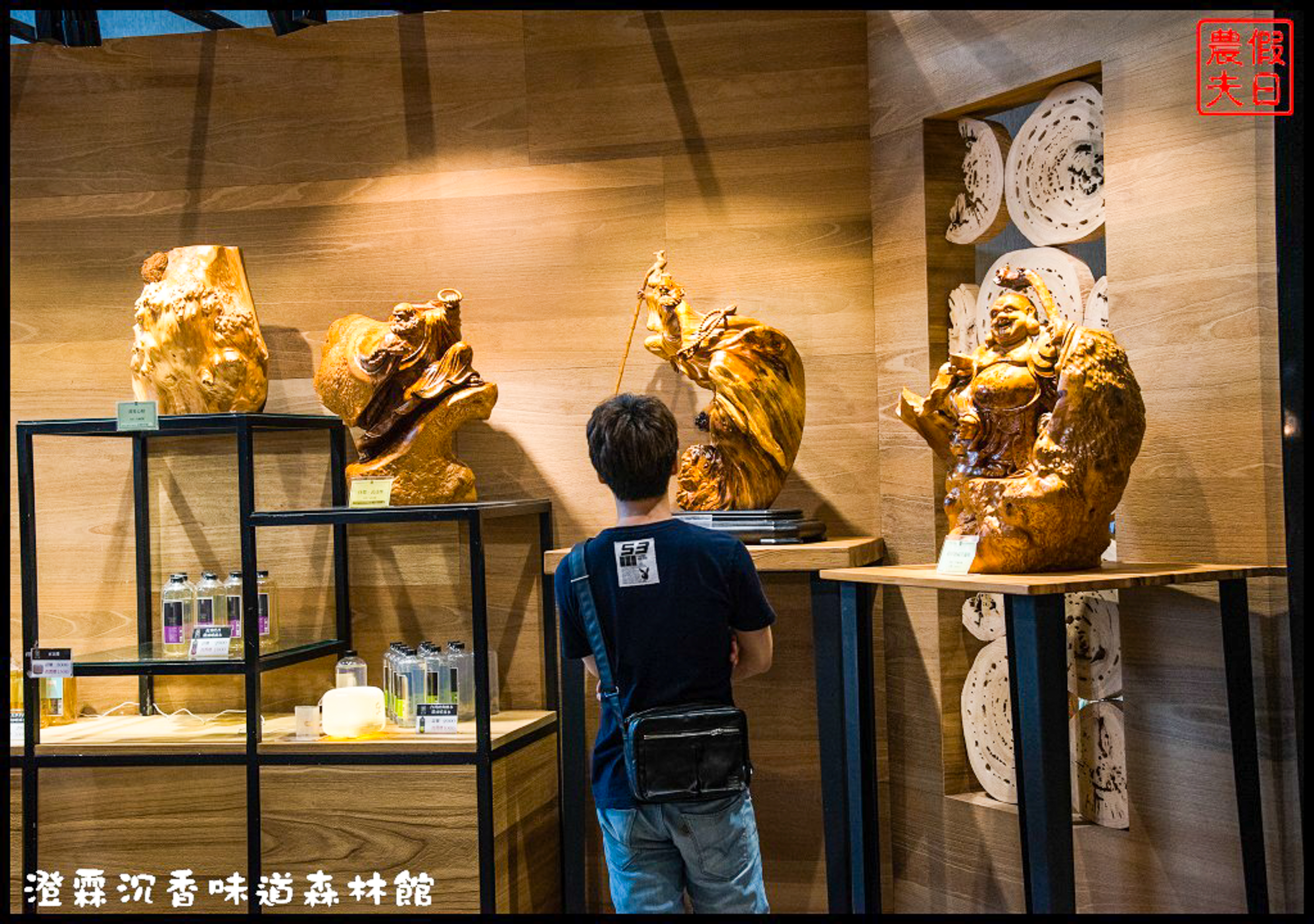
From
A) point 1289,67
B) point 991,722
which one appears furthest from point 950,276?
point 991,722

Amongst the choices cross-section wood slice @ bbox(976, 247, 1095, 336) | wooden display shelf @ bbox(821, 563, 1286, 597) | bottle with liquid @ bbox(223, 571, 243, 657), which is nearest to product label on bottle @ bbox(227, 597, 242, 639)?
bottle with liquid @ bbox(223, 571, 243, 657)

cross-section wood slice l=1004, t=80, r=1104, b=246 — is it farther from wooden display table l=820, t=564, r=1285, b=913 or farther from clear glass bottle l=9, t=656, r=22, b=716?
clear glass bottle l=9, t=656, r=22, b=716

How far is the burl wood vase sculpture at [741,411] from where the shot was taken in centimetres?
295

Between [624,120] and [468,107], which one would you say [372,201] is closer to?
[468,107]

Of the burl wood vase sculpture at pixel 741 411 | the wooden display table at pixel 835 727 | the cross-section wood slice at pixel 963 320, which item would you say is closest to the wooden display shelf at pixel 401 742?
the wooden display table at pixel 835 727

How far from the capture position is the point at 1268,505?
2.46 metres

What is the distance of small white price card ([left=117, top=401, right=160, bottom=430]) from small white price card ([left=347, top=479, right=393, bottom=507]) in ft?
1.58

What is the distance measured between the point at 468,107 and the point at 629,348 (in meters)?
0.75

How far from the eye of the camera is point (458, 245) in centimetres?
340

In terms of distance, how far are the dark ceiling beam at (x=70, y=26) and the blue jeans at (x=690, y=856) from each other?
2320mm

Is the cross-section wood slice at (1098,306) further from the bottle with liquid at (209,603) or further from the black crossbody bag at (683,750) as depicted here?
the bottle with liquid at (209,603)

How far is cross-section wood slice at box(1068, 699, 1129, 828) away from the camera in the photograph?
9.09 feet

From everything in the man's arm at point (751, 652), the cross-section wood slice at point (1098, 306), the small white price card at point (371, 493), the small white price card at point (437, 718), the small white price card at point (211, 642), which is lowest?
the small white price card at point (437, 718)

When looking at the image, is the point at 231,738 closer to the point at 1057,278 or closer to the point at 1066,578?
the point at 1066,578
